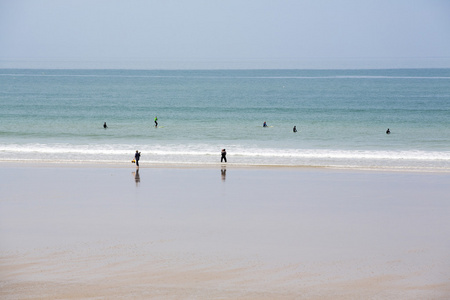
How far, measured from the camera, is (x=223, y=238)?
61.1 ft

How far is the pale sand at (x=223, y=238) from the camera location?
573 inches

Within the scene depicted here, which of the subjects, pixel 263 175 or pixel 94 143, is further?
pixel 94 143

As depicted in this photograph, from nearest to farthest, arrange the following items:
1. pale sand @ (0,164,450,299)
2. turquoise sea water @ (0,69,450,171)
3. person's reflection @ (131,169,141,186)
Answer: pale sand @ (0,164,450,299)
person's reflection @ (131,169,141,186)
turquoise sea water @ (0,69,450,171)

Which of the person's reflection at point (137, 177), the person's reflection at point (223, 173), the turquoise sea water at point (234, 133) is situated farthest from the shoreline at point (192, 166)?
the person's reflection at point (137, 177)

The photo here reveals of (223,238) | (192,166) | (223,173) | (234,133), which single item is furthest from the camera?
(234,133)

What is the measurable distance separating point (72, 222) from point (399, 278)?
11.3 metres

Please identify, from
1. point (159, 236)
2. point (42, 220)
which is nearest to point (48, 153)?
point (42, 220)

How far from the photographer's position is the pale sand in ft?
47.8

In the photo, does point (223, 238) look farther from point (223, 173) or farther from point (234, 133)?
point (234, 133)

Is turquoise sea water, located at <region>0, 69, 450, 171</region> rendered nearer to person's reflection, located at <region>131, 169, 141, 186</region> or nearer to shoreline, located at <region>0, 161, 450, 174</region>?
shoreline, located at <region>0, 161, 450, 174</region>

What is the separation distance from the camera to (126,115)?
7512 centimetres

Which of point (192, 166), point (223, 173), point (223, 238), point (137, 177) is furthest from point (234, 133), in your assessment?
point (223, 238)

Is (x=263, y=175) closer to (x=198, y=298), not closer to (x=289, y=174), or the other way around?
(x=289, y=174)

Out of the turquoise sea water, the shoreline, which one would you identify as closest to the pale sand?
the shoreline
